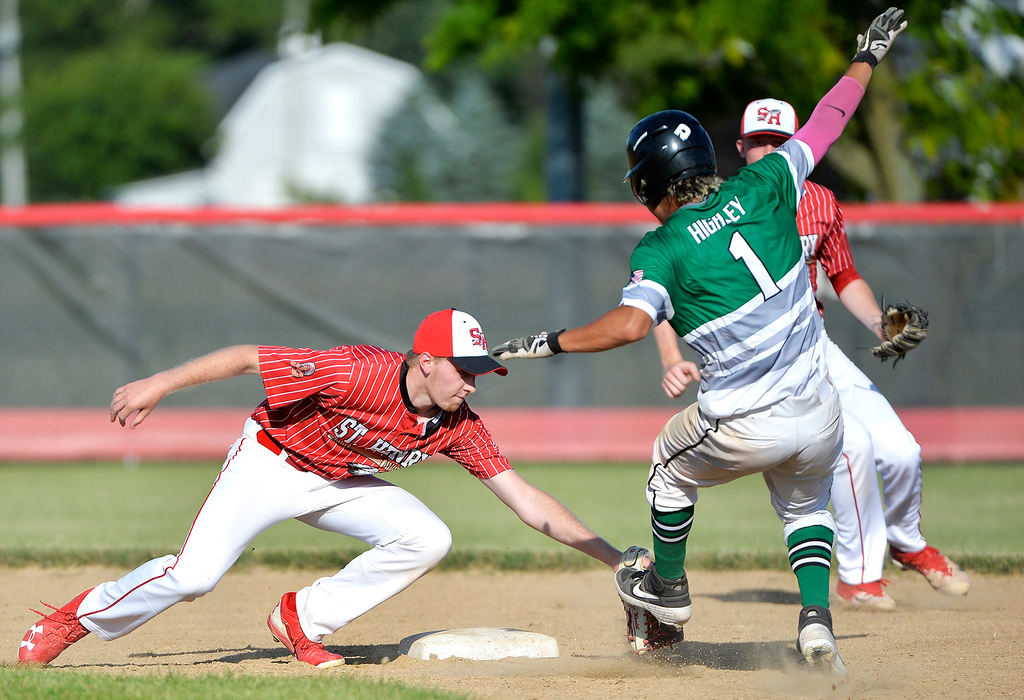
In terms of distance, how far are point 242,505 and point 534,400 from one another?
7496mm

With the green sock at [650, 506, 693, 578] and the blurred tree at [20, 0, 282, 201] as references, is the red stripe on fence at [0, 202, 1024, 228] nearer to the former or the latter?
the green sock at [650, 506, 693, 578]

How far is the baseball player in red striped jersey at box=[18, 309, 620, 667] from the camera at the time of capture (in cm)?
457

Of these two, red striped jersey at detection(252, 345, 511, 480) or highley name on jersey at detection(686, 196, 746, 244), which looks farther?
red striped jersey at detection(252, 345, 511, 480)

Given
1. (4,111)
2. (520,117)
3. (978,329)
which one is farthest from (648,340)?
(520,117)

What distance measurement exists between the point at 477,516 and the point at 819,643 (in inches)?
205

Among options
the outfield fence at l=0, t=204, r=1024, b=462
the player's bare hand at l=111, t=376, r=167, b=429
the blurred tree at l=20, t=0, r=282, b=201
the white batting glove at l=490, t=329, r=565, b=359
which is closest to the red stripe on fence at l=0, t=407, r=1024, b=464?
the outfield fence at l=0, t=204, r=1024, b=462

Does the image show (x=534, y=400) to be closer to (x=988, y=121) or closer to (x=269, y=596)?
(x=269, y=596)

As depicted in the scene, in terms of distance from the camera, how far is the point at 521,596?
6855 mm

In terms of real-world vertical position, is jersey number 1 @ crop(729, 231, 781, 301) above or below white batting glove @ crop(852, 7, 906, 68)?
below

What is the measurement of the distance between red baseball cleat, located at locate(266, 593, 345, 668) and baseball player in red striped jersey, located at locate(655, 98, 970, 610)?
8.58 feet

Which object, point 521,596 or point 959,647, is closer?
point 959,647

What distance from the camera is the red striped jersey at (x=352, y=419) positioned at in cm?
456

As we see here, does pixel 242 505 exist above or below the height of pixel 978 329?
above

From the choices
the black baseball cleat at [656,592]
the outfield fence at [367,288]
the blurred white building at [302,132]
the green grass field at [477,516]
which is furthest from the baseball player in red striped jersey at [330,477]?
the blurred white building at [302,132]
